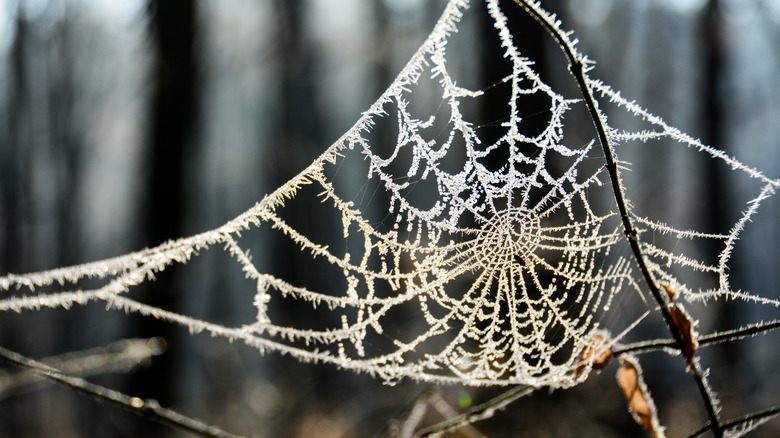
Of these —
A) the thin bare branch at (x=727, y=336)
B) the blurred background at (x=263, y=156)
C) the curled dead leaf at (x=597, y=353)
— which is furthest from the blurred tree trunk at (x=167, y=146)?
the thin bare branch at (x=727, y=336)

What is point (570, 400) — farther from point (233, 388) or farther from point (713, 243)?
point (713, 243)

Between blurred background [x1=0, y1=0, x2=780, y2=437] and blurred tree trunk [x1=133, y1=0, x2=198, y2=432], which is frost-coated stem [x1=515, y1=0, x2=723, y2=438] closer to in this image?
blurred background [x1=0, y1=0, x2=780, y2=437]

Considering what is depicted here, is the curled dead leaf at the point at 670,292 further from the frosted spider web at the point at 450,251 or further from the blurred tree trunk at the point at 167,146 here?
the blurred tree trunk at the point at 167,146

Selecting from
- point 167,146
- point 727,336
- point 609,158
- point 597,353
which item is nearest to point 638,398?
point 597,353

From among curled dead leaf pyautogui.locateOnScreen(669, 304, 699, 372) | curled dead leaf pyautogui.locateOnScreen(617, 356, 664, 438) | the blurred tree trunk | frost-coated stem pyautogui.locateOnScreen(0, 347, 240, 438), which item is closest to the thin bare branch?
curled dead leaf pyautogui.locateOnScreen(669, 304, 699, 372)

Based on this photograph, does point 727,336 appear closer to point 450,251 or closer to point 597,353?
point 597,353

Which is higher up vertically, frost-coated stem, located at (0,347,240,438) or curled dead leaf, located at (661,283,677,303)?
curled dead leaf, located at (661,283,677,303)
